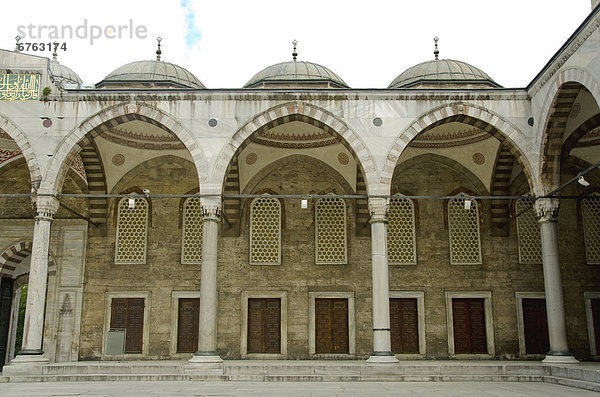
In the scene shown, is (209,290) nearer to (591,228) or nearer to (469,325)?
(469,325)

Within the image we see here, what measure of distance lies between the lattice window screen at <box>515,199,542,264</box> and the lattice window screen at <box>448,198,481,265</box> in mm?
974

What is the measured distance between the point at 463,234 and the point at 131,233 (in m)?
7.76

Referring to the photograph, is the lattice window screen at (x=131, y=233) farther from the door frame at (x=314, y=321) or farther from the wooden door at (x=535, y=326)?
the wooden door at (x=535, y=326)

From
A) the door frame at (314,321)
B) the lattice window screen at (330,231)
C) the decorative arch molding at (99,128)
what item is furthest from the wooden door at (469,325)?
the decorative arch molding at (99,128)

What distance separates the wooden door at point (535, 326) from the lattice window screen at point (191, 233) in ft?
24.7

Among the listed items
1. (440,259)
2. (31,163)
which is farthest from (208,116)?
(440,259)

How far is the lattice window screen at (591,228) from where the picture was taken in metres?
13.6

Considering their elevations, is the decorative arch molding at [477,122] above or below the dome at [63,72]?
below

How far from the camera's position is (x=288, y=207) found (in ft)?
46.4

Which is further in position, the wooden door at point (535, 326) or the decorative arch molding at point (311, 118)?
the wooden door at point (535, 326)

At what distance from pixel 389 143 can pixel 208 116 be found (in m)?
3.45

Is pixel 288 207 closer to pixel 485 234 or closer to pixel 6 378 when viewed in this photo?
pixel 485 234

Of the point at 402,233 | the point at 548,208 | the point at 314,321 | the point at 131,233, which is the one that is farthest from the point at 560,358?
the point at 131,233

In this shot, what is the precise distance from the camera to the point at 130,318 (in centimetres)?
1362
